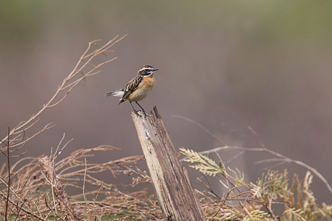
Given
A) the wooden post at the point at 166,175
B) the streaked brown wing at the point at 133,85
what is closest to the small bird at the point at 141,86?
the streaked brown wing at the point at 133,85

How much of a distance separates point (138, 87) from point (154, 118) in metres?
0.43

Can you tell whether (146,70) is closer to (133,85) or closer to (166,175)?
(133,85)

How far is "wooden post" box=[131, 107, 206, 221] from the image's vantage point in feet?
3.37

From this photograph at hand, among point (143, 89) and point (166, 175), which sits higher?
point (143, 89)

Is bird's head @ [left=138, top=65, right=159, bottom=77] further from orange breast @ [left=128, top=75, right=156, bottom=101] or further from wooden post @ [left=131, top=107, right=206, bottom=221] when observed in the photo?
wooden post @ [left=131, top=107, right=206, bottom=221]

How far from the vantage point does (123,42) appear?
9.40 feet

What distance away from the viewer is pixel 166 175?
1.07m

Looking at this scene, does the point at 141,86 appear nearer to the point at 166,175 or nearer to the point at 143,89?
the point at 143,89

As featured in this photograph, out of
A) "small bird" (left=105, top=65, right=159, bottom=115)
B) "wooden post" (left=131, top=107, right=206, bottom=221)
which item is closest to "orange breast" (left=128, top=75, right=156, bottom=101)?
"small bird" (left=105, top=65, right=159, bottom=115)

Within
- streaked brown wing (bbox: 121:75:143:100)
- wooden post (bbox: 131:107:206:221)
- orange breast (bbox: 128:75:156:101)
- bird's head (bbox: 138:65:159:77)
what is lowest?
wooden post (bbox: 131:107:206:221)

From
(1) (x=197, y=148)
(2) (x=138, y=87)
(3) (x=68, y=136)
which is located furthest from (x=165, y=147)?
(3) (x=68, y=136)

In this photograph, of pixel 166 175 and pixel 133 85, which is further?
pixel 133 85

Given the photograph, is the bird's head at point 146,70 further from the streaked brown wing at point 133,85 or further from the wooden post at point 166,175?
the wooden post at point 166,175

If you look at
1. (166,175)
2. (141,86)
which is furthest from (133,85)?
(166,175)
